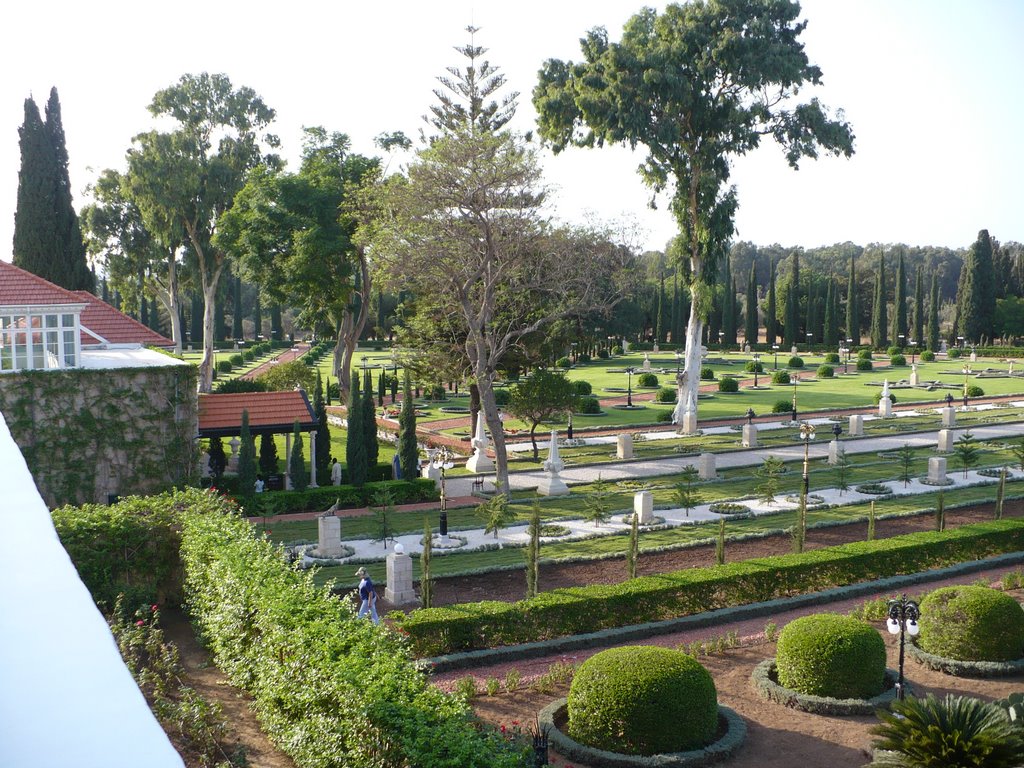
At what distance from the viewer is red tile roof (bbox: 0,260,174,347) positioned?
23703 millimetres

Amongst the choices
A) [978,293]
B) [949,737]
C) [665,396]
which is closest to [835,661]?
[949,737]

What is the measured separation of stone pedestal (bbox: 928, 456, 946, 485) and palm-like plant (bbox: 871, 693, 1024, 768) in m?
20.4

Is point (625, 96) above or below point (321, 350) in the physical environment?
above

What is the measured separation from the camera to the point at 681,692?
1126 cm

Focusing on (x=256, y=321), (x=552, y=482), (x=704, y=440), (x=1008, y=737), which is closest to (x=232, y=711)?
(x=1008, y=737)

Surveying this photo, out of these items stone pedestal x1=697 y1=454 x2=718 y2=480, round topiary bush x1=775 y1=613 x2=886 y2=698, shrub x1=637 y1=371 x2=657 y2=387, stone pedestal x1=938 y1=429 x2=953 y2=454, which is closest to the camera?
round topiary bush x1=775 y1=613 x2=886 y2=698

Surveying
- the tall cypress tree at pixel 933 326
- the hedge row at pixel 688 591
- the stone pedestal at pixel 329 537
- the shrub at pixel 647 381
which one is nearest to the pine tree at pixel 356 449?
the stone pedestal at pixel 329 537

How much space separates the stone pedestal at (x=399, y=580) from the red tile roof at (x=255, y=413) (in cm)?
1067

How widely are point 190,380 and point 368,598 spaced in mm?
12276

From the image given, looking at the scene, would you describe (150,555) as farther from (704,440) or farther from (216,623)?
(704,440)

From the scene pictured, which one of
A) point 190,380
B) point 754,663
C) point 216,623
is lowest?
point 754,663

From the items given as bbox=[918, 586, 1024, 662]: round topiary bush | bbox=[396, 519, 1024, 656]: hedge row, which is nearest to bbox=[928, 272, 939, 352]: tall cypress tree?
bbox=[396, 519, 1024, 656]: hedge row

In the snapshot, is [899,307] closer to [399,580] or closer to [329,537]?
[329,537]

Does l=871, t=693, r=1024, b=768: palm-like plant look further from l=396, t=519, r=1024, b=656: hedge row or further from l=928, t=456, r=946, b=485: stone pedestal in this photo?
l=928, t=456, r=946, b=485: stone pedestal
